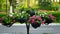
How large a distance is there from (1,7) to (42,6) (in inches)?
169

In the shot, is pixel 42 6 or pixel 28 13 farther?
pixel 42 6

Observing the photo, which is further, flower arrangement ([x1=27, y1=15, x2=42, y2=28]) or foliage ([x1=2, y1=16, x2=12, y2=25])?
foliage ([x1=2, y1=16, x2=12, y2=25])

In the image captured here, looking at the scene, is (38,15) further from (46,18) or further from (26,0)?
(26,0)

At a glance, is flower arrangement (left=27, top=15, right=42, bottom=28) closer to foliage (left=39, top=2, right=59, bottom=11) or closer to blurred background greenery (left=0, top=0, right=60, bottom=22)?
blurred background greenery (left=0, top=0, right=60, bottom=22)

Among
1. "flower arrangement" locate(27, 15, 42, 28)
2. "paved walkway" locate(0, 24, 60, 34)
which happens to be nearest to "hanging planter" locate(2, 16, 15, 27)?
"flower arrangement" locate(27, 15, 42, 28)

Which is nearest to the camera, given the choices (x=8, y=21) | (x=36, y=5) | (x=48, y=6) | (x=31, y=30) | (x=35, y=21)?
(x=35, y=21)

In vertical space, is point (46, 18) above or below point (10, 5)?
above

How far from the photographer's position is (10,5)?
78.9 feet

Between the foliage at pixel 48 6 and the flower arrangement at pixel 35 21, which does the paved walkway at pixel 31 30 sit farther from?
the foliage at pixel 48 6

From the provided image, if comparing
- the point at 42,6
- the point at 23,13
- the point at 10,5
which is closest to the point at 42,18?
the point at 23,13

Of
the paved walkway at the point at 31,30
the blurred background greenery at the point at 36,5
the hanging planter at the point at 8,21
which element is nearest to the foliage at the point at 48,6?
the blurred background greenery at the point at 36,5

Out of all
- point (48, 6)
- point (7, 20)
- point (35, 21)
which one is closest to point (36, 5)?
point (48, 6)

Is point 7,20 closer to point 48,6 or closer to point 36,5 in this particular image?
point 48,6

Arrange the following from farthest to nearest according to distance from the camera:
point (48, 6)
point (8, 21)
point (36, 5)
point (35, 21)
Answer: point (36, 5) → point (48, 6) → point (8, 21) → point (35, 21)
